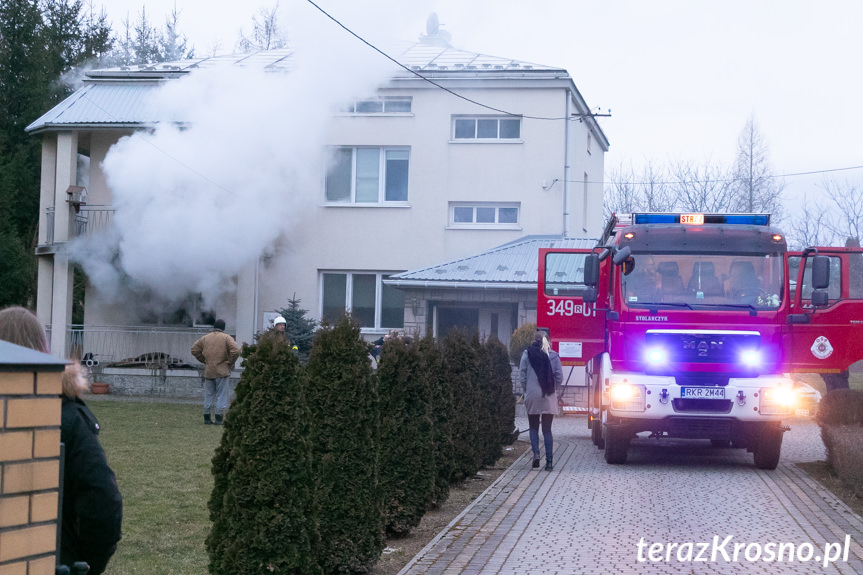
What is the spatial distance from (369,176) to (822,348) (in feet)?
48.6

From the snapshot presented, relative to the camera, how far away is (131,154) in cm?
2500

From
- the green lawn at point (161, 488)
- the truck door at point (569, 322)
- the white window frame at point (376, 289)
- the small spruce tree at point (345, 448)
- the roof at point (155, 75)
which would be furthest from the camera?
the white window frame at point (376, 289)

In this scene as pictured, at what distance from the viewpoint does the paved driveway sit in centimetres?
764

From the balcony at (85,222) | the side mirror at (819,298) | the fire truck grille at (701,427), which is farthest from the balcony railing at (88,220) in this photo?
the side mirror at (819,298)

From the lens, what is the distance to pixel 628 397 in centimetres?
1325

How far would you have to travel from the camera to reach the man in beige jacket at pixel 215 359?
1711cm

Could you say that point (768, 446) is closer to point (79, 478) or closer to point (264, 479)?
point (264, 479)

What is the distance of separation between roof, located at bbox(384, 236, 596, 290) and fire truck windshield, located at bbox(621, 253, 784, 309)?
1065 cm

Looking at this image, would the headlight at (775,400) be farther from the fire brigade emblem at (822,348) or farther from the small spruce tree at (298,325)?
the small spruce tree at (298,325)

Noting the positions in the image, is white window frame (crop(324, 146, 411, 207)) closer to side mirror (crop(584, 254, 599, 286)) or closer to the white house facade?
the white house facade

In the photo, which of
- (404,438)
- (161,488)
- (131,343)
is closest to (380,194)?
(131,343)

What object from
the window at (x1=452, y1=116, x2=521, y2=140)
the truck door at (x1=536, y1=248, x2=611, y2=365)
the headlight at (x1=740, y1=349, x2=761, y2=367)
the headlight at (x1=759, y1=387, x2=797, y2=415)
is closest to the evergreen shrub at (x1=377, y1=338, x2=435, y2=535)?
the headlight at (x1=740, y1=349, x2=761, y2=367)

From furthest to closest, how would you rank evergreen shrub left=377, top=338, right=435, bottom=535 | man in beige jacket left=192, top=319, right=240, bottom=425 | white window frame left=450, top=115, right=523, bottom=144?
1. white window frame left=450, top=115, right=523, bottom=144
2. man in beige jacket left=192, top=319, right=240, bottom=425
3. evergreen shrub left=377, top=338, right=435, bottom=535

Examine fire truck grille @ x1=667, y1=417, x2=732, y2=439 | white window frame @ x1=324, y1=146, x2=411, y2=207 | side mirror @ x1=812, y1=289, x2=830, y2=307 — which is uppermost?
white window frame @ x1=324, y1=146, x2=411, y2=207
